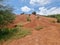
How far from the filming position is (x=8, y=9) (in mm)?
23531

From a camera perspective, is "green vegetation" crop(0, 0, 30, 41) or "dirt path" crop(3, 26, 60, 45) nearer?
"dirt path" crop(3, 26, 60, 45)

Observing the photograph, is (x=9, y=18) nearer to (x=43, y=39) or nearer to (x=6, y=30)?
(x=6, y=30)

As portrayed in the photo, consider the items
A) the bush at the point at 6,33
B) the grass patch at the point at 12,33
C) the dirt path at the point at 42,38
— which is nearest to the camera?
the dirt path at the point at 42,38

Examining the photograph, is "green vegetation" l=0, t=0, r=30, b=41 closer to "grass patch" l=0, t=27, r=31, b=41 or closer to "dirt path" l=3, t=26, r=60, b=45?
"grass patch" l=0, t=27, r=31, b=41

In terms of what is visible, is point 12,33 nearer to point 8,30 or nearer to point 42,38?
point 8,30

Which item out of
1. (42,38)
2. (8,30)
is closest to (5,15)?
(8,30)

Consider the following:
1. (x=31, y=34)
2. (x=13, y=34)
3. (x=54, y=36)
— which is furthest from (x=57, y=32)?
(x=13, y=34)

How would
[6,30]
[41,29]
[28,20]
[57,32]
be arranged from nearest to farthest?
[57,32], [41,29], [6,30], [28,20]

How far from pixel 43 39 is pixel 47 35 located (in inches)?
33.9

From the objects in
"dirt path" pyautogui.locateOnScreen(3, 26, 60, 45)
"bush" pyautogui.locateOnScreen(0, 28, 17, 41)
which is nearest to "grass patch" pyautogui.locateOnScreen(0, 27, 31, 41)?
"bush" pyautogui.locateOnScreen(0, 28, 17, 41)

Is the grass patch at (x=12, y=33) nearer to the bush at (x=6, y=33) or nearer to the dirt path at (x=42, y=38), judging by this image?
the bush at (x=6, y=33)

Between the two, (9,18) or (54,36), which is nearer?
(54,36)

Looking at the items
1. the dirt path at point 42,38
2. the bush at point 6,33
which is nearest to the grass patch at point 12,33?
the bush at point 6,33

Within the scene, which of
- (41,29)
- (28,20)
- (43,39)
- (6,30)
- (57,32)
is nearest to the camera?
(43,39)
